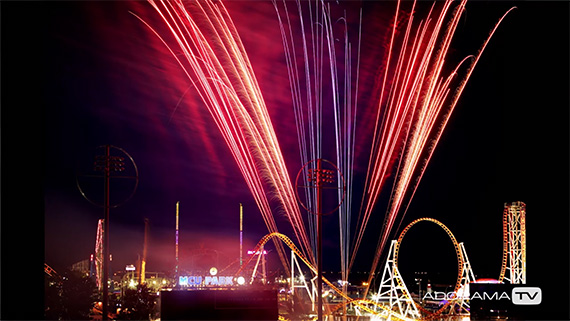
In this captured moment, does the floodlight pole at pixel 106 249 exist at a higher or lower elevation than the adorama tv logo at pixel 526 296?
higher

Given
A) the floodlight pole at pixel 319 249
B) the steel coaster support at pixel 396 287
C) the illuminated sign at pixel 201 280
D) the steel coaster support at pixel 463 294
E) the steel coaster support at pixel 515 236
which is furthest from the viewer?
the steel coaster support at pixel 463 294

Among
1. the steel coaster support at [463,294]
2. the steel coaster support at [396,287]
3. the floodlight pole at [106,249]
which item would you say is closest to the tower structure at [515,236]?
the steel coaster support at [463,294]

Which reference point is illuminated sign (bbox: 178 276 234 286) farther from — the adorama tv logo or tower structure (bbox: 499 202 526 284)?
the adorama tv logo

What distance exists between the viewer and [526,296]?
65.8ft

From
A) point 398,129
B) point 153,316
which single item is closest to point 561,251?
point 398,129

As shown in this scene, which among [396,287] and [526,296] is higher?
[526,296]

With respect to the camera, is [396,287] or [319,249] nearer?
[319,249]

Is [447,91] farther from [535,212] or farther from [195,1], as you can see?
[195,1]

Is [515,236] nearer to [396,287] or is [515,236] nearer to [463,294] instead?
[463,294]

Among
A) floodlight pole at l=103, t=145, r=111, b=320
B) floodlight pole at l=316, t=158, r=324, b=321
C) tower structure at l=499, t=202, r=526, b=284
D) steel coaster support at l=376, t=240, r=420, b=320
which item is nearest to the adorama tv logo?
floodlight pole at l=316, t=158, r=324, b=321

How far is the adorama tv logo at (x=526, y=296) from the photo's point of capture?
19.7 m

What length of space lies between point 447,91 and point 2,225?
778 inches

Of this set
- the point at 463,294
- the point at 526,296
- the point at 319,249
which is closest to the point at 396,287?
the point at 463,294

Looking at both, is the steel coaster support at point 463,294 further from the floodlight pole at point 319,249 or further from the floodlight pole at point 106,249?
the floodlight pole at point 106,249
